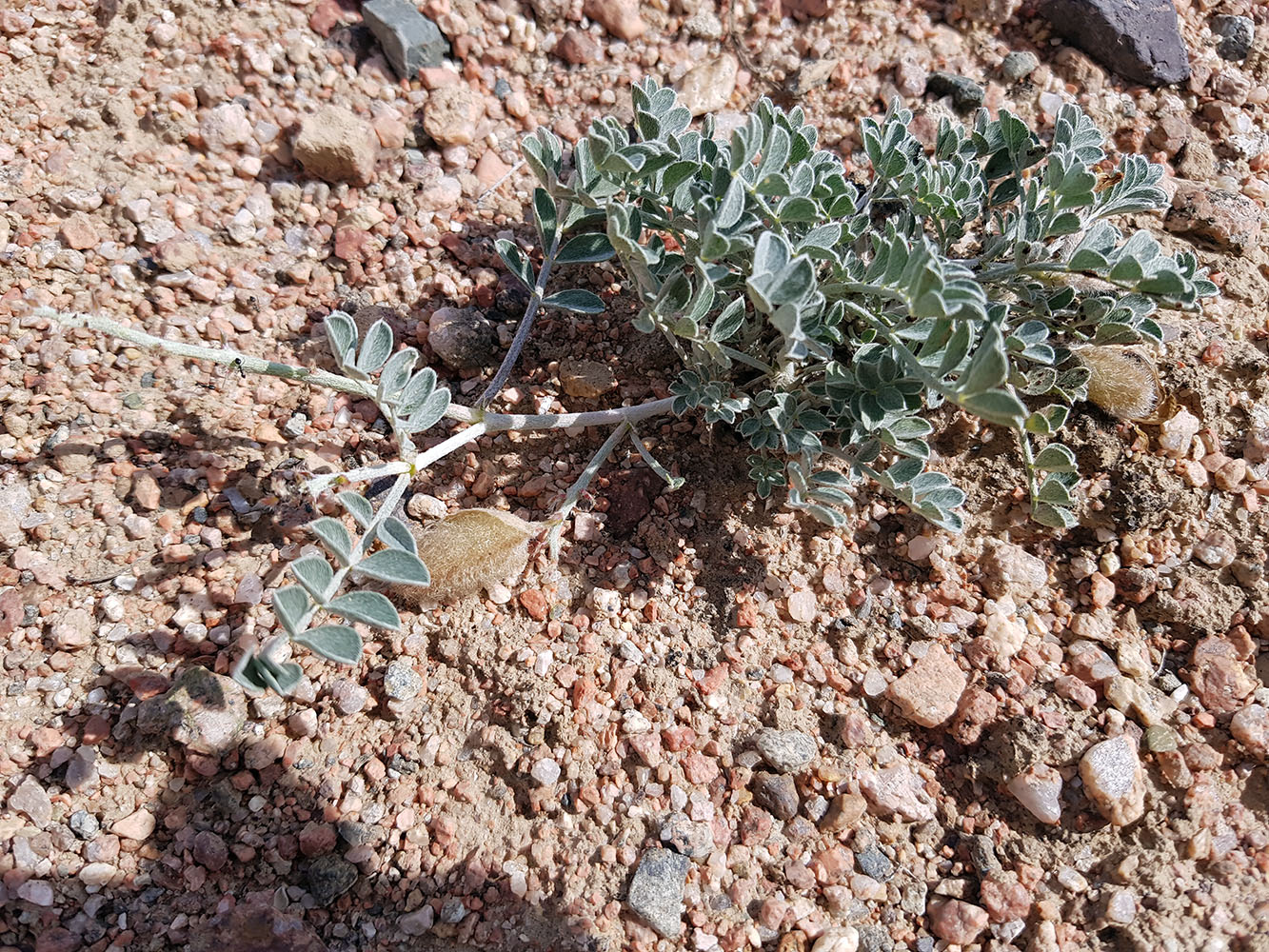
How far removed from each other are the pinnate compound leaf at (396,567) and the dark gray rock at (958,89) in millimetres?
2630

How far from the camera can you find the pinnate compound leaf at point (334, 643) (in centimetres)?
166

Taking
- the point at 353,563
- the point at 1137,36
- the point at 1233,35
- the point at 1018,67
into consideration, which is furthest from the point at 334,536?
the point at 1233,35

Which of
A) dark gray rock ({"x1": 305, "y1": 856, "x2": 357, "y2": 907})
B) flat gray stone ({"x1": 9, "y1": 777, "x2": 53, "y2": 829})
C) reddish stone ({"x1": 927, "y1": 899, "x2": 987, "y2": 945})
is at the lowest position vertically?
flat gray stone ({"x1": 9, "y1": 777, "x2": 53, "y2": 829})

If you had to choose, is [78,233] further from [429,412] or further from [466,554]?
[466,554]

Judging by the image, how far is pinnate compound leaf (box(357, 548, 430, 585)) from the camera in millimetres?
1787

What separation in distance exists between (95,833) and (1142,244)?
8.90ft

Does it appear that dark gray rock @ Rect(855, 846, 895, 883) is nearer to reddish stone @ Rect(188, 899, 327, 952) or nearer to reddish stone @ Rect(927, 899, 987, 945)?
reddish stone @ Rect(927, 899, 987, 945)

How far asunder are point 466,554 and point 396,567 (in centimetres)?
48

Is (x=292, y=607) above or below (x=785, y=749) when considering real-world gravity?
above

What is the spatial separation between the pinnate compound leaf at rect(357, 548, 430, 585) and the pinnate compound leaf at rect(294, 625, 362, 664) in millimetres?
129

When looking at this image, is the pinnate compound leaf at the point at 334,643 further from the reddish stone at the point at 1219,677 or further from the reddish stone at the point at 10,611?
the reddish stone at the point at 1219,677

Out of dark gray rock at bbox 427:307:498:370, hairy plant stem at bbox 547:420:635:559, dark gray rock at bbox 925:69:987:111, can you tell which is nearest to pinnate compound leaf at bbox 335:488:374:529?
hairy plant stem at bbox 547:420:635:559

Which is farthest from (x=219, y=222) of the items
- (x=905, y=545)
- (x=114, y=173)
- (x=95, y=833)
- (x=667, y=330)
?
(x=905, y=545)

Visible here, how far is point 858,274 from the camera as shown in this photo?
2088 millimetres
